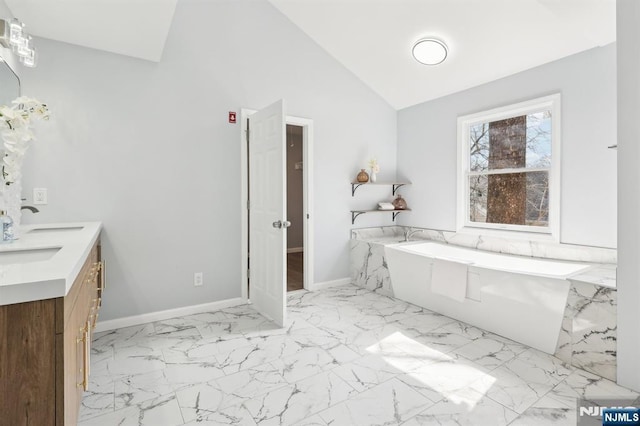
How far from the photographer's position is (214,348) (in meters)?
2.56

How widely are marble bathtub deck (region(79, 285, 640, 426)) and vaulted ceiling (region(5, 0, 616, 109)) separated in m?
2.37

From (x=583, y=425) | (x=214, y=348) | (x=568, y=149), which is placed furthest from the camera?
(x=568, y=149)

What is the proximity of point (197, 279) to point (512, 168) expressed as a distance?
3393 millimetres

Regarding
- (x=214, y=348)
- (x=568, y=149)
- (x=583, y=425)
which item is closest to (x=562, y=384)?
(x=583, y=425)

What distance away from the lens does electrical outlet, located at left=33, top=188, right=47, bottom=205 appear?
8.46ft

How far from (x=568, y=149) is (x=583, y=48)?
838mm

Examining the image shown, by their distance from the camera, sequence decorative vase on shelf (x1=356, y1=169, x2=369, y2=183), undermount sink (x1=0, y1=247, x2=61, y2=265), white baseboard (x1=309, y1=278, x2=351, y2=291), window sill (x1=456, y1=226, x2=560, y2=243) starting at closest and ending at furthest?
undermount sink (x1=0, y1=247, x2=61, y2=265) → window sill (x1=456, y1=226, x2=560, y2=243) → white baseboard (x1=309, y1=278, x2=351, y2=291) → decorative vase on shelf (x1=356, y1=169, x2=369, y2=183)

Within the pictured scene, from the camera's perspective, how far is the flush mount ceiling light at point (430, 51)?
344 centimetres

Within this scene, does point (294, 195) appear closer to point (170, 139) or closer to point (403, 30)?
point (170, 139)

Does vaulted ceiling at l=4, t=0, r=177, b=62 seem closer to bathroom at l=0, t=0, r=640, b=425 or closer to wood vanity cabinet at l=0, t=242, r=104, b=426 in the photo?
bathroom at l=0, t=0, r=640, b=425

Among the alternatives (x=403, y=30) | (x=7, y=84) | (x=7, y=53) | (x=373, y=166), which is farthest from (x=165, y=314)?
(x=403, y=30)

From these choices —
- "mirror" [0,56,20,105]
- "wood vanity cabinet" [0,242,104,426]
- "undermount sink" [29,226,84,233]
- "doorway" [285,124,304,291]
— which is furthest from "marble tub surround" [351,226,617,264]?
"wood vanity cabinet" [0,242,104,426]

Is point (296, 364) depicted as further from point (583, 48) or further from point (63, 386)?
point (583, 48)

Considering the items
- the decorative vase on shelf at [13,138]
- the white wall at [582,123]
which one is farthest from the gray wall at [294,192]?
the decorative vase on shelf at [13,138]
